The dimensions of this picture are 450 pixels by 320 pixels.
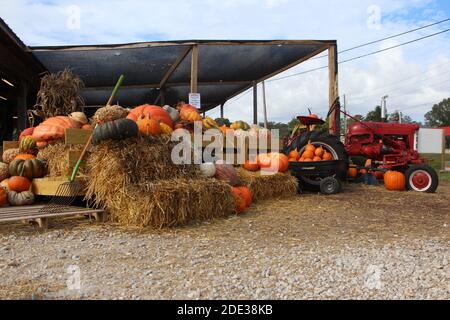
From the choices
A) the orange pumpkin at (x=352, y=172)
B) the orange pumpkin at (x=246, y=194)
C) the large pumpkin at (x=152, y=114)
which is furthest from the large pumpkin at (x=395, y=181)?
the large pumpkin at (x=152, y=114)

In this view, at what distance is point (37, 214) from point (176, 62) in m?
6.54

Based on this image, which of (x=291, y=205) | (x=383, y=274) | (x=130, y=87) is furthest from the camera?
(x=130, y=87)

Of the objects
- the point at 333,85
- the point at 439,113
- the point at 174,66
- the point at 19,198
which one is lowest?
the point at 19,198

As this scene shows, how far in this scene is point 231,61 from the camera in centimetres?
1057

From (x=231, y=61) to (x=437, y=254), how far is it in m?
8.01

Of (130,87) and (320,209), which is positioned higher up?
(130,87)

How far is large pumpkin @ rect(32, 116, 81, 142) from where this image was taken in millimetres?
5805

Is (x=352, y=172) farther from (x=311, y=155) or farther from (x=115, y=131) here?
(x=115, y=131)

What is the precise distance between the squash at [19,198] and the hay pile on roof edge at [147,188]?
863mm

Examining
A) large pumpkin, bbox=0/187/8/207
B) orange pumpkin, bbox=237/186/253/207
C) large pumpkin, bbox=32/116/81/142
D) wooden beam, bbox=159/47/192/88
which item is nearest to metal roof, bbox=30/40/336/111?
wooden beam, bbox=159/47/192/88

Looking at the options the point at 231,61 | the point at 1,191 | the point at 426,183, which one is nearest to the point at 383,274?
the point at 1,191

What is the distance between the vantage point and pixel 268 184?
6.68m

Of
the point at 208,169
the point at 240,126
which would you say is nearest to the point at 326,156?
the point at 240,126
